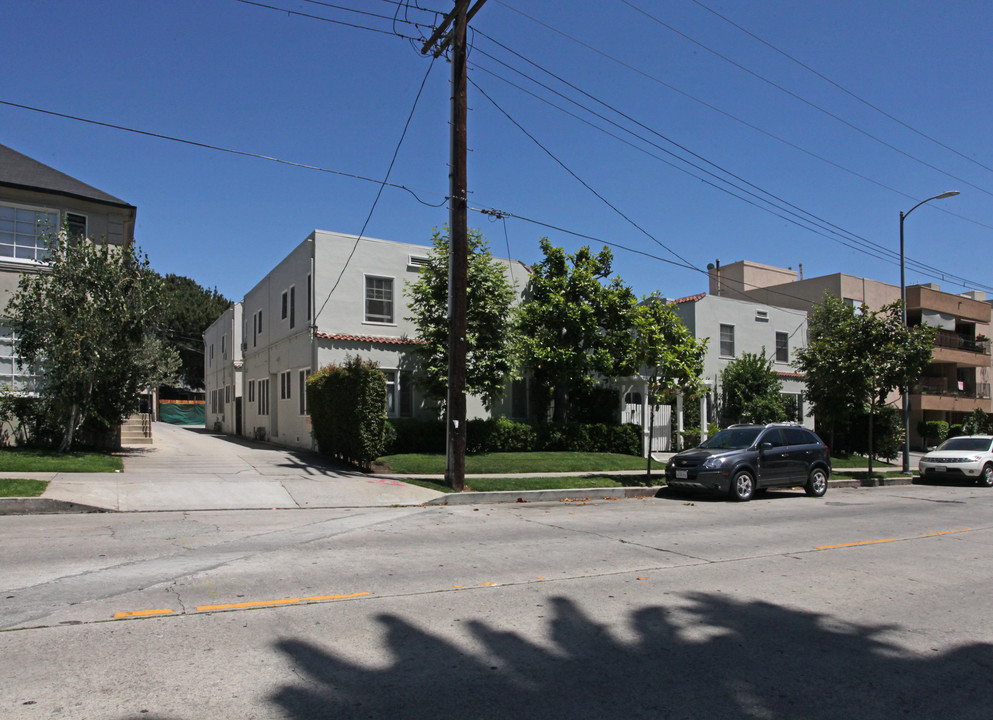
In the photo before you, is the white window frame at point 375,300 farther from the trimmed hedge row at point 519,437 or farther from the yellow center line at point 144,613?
the yellow center line at point 144,613

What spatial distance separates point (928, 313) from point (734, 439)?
31.7 m

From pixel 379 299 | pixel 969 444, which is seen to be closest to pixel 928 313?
pixel 969 444

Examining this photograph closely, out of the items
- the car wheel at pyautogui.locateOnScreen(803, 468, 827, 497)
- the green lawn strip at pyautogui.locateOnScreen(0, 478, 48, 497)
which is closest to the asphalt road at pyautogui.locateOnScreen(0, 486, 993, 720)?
the green lawn strip at pyautogui.locateOnScreen(0, 478, 48, 497)

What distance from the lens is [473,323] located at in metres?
20.0

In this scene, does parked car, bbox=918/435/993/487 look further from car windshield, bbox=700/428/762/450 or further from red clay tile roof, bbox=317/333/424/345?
red clay tile roof, bbox=317/333/424/345

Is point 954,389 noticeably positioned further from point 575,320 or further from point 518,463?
point 518,463

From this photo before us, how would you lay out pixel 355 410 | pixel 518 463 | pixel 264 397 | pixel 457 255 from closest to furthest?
pixel 457 255, pixel 355 410, pixel 518 463, pixel 264 397

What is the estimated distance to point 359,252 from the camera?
21.3 m

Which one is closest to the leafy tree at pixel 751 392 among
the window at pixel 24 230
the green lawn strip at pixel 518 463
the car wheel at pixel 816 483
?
the green lawn strip at pixel 518 463

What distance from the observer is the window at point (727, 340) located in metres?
29.3

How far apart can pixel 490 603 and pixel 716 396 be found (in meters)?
23.9

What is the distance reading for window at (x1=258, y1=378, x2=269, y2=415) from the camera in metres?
27.3

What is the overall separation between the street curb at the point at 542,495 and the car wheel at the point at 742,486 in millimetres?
1941

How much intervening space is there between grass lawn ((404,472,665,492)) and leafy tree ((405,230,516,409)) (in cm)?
413
